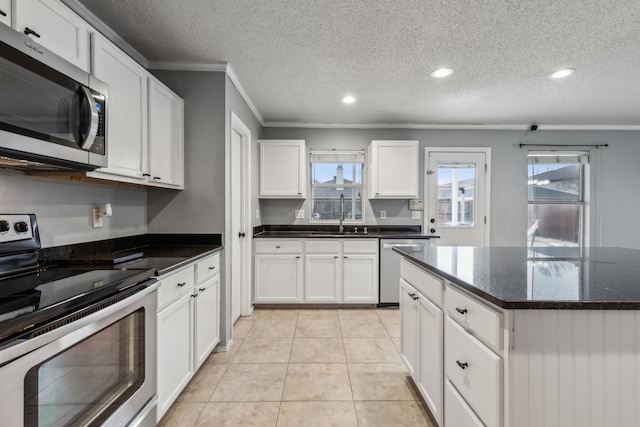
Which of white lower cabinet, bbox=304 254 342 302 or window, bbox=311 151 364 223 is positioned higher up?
window, bbox=311 151 364 223

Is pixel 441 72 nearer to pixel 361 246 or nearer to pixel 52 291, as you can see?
pixel 361 246

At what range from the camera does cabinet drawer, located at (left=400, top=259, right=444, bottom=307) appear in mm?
1430

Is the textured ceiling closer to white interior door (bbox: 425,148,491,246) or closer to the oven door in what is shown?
white interior door (bbox: 425,148,491,246)

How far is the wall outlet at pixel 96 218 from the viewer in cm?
181

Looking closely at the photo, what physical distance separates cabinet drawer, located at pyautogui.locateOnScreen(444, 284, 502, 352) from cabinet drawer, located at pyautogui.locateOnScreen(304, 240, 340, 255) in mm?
2135

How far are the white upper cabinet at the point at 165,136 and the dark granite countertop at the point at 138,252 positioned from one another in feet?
1.55

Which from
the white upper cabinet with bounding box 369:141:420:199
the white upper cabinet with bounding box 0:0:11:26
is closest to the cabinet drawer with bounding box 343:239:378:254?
the white upper cabinet with bounding box 369:141:420:199

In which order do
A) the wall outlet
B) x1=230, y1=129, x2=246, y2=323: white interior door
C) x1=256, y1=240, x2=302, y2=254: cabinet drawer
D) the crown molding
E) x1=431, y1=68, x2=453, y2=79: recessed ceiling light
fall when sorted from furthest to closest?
the crown molding, x1=256, y1=240, x2=302, y2=254: cabinet drawer, x1=230, y1=129, x2=246, y2=323: white interior door, x1=431, y1=68, x2=453, y2=79: recessed ceiling light, the wall outlet

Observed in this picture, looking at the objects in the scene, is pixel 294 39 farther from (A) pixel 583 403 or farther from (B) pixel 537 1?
(A) pixel 583 403

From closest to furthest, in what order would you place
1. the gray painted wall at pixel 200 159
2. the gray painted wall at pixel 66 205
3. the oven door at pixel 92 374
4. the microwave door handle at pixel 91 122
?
1. the oven door at pixel 92 374
2. the microwave door handle at pixel 91 122
3. the gray painted wall at pixel 66 205
4. the gray painted wall at pixel 200 159

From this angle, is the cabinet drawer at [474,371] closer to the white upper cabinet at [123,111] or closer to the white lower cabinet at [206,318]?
the white lower cabinet at [206,318]

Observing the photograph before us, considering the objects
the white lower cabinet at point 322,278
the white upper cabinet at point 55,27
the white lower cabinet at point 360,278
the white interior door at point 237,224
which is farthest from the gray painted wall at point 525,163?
the white upper cabinet at point 55,27

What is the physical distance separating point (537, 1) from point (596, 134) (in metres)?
3.58

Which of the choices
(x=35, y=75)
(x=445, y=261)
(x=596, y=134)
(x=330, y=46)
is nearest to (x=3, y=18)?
(x=35, y=75)
